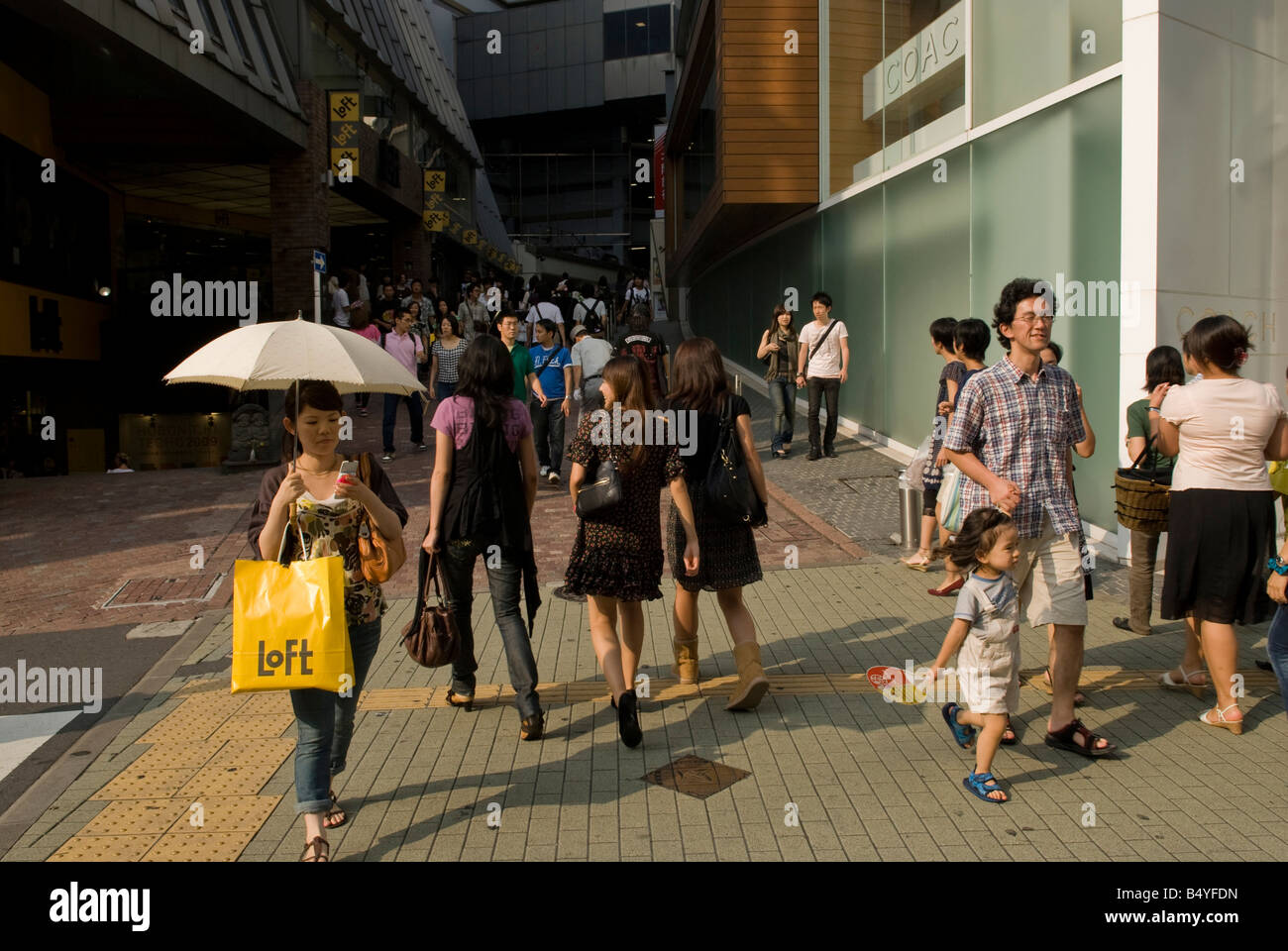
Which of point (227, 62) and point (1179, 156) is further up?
point (227, 62)

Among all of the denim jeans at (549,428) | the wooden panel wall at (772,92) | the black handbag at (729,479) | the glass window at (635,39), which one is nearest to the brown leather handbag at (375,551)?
the black handbag at (729,479)

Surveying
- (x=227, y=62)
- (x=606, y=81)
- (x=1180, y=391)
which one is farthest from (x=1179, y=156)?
(x=606, y=81)

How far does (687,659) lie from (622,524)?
1.08 m

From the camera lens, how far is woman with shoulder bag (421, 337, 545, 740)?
5.21 m

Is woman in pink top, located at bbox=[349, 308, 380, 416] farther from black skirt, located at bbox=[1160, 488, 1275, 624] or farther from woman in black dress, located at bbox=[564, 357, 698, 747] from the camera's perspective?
black skirt, located at bbox=[1160, 488, 1275, 624]

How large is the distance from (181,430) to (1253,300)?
773 inches

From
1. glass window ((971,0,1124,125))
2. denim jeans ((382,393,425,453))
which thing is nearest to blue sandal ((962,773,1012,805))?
glass window ((971,0,1124,125))

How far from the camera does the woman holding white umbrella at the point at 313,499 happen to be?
12.9ft

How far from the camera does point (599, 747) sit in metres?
5.13

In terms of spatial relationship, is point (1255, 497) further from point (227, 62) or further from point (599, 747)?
point (227, 62)

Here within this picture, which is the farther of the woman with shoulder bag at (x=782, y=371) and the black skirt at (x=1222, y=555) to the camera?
the woman with shoulder bag at (x=782, y=371)

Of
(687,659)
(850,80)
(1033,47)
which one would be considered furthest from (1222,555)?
(850,80)

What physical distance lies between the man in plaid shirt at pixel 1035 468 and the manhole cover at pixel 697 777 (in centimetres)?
144

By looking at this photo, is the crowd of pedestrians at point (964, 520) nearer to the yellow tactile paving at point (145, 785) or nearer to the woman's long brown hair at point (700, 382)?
the woman's long brown hair at point (700, 382)
